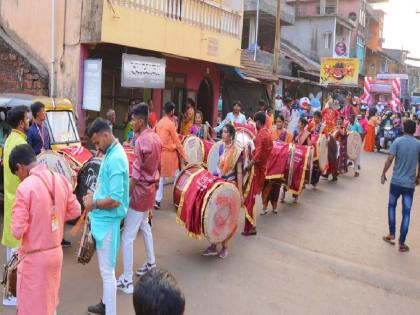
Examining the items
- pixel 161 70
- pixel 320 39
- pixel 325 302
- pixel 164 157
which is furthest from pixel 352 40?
pixel 325 302

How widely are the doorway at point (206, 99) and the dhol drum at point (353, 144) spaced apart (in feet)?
16.5

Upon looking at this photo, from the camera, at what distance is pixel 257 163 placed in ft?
23.4

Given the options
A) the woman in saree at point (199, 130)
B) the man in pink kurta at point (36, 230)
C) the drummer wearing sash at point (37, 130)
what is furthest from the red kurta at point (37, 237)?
the woman in saree at point (199, 130)

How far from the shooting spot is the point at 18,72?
10906mm

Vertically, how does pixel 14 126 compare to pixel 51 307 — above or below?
above

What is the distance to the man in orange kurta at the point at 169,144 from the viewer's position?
26.1 feet

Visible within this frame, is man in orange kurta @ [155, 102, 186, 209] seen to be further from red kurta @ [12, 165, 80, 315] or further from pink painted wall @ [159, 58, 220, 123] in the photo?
pink painted wall @ [159, 58, 220, 123]

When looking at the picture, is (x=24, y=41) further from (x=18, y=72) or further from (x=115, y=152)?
(x=115, y=152)

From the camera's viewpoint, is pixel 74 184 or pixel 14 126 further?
pixel 74 184

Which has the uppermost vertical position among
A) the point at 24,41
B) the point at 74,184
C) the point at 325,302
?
Result: the point at 24,41

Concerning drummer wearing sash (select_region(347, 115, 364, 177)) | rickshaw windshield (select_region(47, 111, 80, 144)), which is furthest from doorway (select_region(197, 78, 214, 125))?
rickshaw windshield (select_region(47, 111, 80, 144))

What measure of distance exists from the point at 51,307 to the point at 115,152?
1.34 m

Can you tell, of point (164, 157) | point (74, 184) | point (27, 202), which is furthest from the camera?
point (164, 157)

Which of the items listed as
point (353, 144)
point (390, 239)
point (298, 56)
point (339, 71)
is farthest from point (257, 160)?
point (298, 56)
